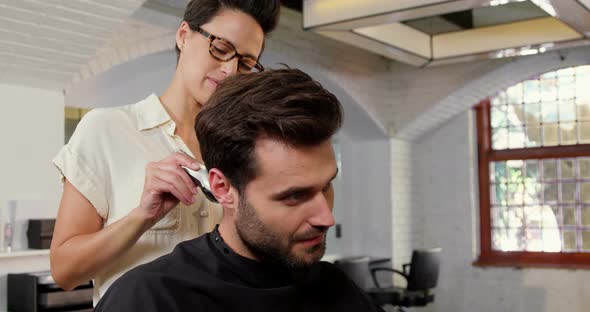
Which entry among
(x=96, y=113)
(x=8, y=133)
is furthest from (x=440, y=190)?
(x=96, y=113)

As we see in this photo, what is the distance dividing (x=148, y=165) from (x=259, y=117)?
0.24 m

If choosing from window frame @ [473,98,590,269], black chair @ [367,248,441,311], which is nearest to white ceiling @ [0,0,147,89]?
black chair @ [367,248,441,311]

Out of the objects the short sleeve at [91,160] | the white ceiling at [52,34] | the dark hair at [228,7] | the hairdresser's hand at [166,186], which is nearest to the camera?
the hairdresser's hand at [166,186]

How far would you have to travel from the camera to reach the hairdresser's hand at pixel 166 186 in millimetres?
1196

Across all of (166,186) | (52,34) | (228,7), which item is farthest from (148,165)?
(52,34)

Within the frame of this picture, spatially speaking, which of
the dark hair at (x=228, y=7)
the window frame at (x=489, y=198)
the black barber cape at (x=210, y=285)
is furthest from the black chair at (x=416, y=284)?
the black barber cape at (x=210, y=285)

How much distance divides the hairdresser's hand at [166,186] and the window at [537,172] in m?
5.85

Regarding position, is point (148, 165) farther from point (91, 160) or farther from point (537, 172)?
point (537, 172)

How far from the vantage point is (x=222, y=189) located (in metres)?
1.19

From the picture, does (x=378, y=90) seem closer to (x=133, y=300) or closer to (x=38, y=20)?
(x=38, y=20)

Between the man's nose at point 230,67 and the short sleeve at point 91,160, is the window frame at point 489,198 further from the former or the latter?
the short sleeve at point 91,160

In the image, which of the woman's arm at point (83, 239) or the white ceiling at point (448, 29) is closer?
the woman's arm at point (83, 239)

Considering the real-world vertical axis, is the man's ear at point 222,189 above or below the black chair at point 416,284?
above

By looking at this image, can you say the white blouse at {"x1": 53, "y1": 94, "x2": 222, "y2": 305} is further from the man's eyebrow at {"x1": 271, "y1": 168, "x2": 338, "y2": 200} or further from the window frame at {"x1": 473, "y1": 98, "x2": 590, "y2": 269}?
the window frame at {"x1": 473, "y1": 98, "x2": 590, "y2": 269}
